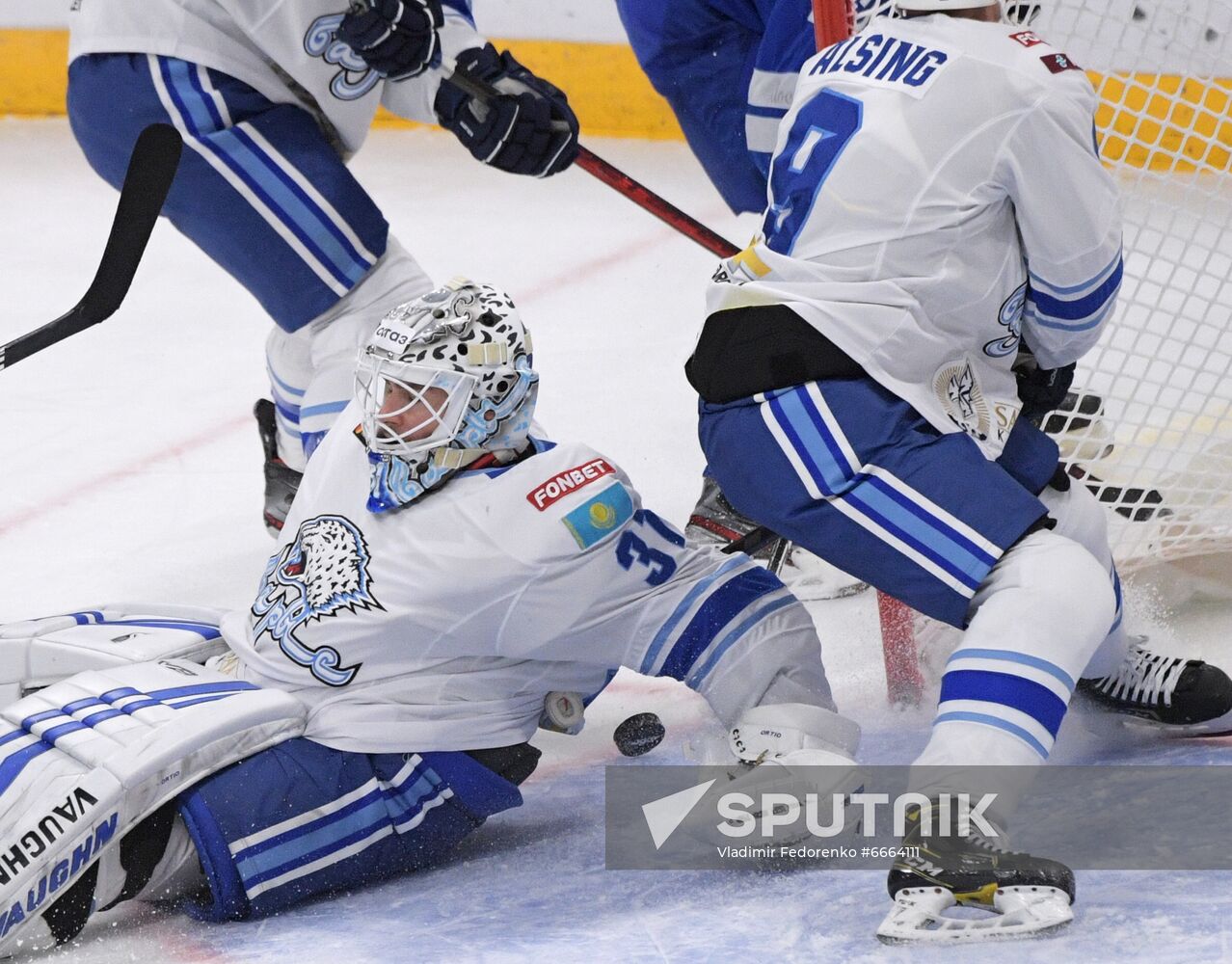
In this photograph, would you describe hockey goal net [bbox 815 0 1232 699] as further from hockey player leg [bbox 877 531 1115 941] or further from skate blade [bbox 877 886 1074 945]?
skate blade [bbox 877 886 1074 945]

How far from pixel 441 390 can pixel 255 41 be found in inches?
35.0

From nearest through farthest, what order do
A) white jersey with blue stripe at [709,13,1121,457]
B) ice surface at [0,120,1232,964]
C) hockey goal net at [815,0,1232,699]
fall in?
ice surface at [0,120,1232,964]
white jersey with blue stripe at [709,13,1121,457]
hockey goal net at [815,0,1232,699]

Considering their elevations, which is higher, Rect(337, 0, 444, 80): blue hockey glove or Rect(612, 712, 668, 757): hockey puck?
Rect(337, 0, 444, 80): blue hockey glove

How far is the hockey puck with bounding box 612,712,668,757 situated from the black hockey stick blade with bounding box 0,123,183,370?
3.04 ft

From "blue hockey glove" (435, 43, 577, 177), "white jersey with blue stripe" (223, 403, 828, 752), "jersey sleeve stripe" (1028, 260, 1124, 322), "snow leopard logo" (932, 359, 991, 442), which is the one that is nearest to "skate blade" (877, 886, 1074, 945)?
"white jersey with blue stripe" (223, 403, 828, 752)

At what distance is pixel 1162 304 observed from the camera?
286 cm

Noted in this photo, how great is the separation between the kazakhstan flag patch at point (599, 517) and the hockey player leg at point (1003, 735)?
16.8 inches

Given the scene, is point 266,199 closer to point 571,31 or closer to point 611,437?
point 611,437

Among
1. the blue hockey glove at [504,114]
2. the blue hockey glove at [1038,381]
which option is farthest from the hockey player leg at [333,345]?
the blue hockey glove at [1038,381]

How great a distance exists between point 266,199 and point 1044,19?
114cm

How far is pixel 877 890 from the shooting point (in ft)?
6.46

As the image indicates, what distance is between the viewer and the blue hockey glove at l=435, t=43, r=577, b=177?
2.94 m

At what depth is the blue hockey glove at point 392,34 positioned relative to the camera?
276 cm

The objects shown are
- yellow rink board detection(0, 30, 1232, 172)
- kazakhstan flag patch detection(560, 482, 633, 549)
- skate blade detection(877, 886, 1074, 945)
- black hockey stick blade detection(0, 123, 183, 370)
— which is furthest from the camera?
yellow rink board detection(0, 30, 1232, 172)
